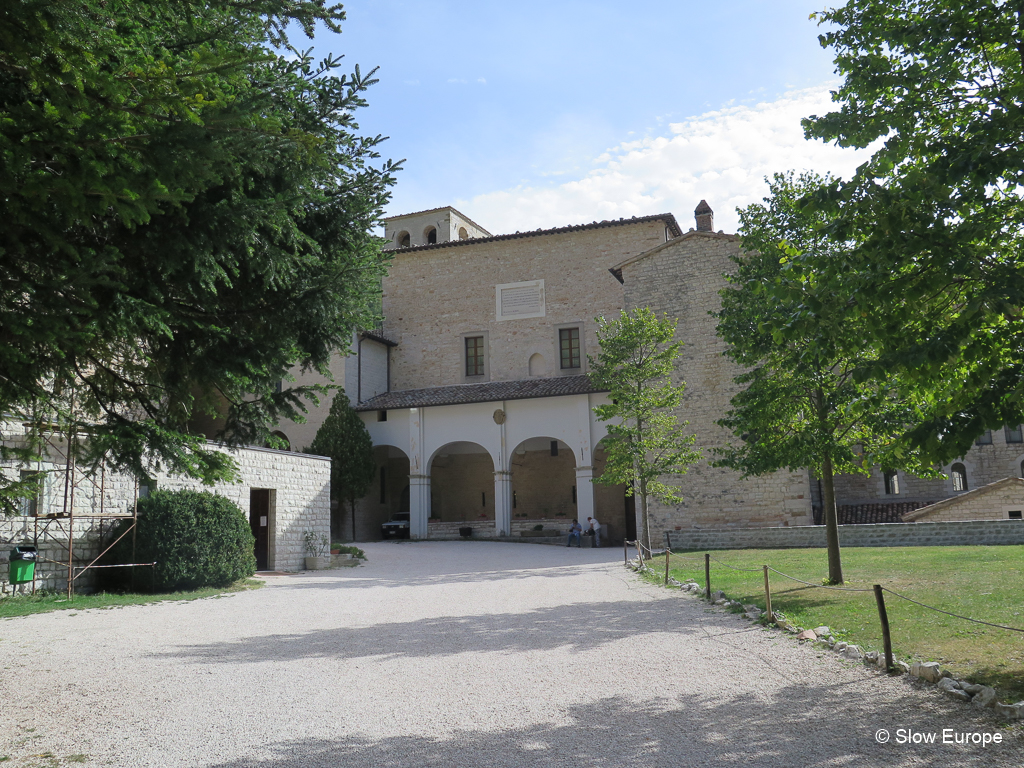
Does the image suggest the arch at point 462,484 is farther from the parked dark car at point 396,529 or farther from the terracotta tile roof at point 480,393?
the terracotta tile roof at point 480,393

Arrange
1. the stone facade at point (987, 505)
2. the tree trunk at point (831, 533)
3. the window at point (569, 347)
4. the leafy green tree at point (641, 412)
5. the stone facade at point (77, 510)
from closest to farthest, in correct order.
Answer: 1. the tree trunk at point (831, 533)
2. the stone facade at point (77, 510)
3. the leafy green tree at point (641, 412)
4. the stone facade at point (987, 505)
5. the window at point (569, 347)

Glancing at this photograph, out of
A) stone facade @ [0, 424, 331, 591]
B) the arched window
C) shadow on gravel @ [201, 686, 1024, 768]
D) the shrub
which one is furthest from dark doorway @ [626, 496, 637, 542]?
shadow on gravel @ [201, 686, 1024, 768]

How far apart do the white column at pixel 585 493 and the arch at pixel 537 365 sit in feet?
22.8

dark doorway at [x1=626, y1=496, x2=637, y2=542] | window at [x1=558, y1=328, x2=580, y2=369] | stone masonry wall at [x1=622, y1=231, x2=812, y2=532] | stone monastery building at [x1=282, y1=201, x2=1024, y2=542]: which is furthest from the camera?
window at [x1=558, y1=328, x2=580, y2=369]

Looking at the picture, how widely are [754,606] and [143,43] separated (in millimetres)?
9284

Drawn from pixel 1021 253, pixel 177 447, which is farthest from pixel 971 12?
pixel 177 447

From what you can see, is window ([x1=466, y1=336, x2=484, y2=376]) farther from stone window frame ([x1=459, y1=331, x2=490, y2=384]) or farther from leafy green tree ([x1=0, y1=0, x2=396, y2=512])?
leafy green tree ([x1=0, y1=0, x2=396, y2=512])

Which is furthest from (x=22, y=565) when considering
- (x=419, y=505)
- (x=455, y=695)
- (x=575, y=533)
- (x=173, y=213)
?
(x=419, y=505)

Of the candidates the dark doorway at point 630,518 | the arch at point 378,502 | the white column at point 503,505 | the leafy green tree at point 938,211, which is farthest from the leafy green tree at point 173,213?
the dark doorway at point 630,518

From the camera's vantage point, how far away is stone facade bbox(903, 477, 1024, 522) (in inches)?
901

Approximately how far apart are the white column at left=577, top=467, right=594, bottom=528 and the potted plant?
10.4 metres

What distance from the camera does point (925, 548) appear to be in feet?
61.5

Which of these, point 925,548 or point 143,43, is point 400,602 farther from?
point 925,548

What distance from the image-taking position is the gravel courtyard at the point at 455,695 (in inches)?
180
